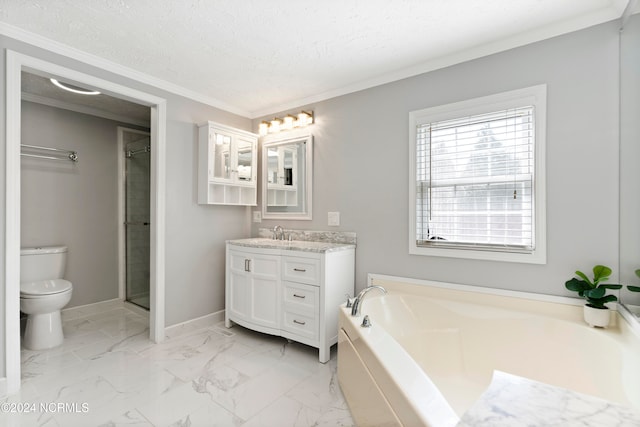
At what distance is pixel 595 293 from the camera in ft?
5.25

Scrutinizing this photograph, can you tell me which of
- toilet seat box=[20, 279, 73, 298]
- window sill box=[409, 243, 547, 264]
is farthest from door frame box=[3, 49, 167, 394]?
window sill box=[409, 243, 547, 264]

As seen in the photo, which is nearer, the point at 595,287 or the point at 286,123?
the point at 595,287

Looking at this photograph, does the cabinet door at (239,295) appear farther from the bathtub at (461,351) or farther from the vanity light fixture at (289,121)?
the vanity light fixture at (289,121)

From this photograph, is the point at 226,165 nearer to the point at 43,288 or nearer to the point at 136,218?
the point at 136,218

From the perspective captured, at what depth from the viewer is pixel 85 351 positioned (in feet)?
7.98

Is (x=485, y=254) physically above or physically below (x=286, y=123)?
below

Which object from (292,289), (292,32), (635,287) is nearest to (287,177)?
(292,289)

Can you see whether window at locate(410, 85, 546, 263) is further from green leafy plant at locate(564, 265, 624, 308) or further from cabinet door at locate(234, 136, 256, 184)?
cabinet door at locate(234, 136, 256, 184)

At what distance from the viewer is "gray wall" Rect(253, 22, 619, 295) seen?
5.67ft

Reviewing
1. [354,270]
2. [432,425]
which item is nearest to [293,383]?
[354,270]

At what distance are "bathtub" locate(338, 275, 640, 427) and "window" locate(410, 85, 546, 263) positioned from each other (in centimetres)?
33

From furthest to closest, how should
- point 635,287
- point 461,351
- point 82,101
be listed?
point 82,101 < point 461,351 < point 635,287

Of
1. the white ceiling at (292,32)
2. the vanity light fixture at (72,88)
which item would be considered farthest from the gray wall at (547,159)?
the vanity light fixture at (72,88)

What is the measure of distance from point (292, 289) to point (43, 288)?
2.12 meters
